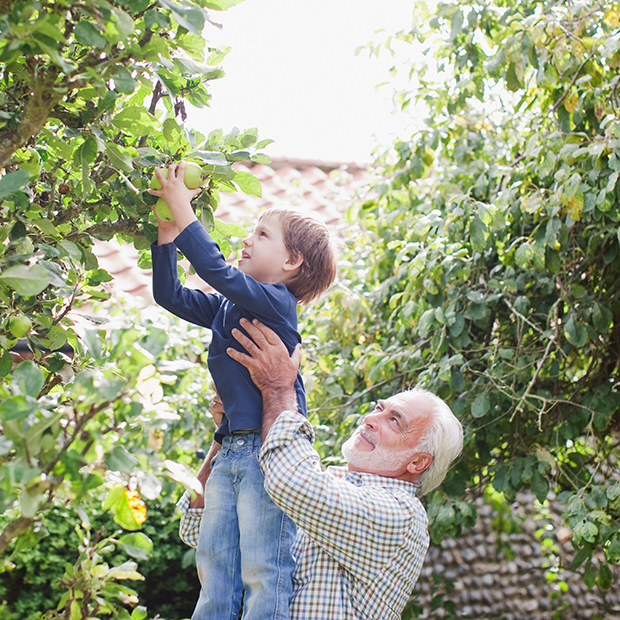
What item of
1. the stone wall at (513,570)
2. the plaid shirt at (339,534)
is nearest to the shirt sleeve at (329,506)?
the plaid shirt at (339,534)

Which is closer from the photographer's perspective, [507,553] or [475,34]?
[475,34]

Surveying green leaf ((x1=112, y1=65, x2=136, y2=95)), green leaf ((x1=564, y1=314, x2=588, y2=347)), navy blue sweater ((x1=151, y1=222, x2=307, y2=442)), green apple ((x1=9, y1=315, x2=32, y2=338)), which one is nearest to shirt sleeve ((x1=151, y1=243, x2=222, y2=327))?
navy blue sweater ((x1=151, y1=222, x2=307, y2=442))

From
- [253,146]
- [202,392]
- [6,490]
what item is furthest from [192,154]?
[202,392]

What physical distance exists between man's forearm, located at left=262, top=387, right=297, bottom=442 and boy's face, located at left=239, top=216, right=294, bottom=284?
0.32m

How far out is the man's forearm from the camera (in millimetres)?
1529

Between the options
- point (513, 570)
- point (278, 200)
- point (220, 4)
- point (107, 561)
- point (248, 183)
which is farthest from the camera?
point (278, 200)

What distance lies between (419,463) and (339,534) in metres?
0.37

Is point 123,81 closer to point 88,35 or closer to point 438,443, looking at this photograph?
point 88,35

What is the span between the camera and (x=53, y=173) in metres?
1.32

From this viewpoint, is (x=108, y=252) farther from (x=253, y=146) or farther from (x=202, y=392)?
(x=253, y=146)

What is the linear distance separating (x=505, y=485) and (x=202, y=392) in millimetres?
1552

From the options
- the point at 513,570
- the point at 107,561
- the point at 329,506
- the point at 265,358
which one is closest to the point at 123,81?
the point at 265,358

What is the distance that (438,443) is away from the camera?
5.82ft

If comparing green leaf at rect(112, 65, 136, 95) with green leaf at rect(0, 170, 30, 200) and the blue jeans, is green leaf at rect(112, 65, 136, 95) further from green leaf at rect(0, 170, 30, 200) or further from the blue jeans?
the blue jeans
